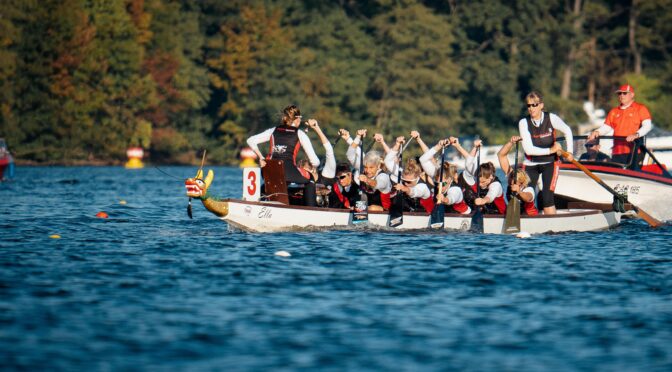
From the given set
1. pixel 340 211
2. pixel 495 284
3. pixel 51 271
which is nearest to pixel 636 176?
pixel 340 211

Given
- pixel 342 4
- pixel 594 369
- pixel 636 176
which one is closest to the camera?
pixel 594 369

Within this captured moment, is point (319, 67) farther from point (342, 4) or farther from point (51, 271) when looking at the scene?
point (51, 271)

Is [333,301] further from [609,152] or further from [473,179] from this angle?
[609,152]

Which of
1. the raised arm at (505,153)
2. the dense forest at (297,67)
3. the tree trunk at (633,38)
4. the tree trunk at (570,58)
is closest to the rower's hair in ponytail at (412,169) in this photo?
the raised arm at (505,153)

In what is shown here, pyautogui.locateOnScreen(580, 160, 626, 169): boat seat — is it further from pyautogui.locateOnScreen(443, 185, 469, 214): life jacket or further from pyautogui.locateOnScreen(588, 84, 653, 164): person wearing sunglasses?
pyautogui.locateOnScreen(443, 185, 469, 214): life jacket

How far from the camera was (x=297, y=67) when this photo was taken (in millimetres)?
83188

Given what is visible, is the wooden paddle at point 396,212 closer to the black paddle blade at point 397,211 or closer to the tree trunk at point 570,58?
the black paddle blade at point 397,211

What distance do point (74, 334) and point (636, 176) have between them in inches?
589

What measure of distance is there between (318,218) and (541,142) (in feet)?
13.1

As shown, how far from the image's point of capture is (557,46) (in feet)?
296

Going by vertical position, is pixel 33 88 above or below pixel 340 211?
above

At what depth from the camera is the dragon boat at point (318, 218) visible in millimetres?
20188

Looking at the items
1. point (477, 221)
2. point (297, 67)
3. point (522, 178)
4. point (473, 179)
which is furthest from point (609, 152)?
point (297, 67)

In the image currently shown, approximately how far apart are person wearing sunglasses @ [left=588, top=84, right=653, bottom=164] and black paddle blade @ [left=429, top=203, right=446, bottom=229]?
4155 mm
